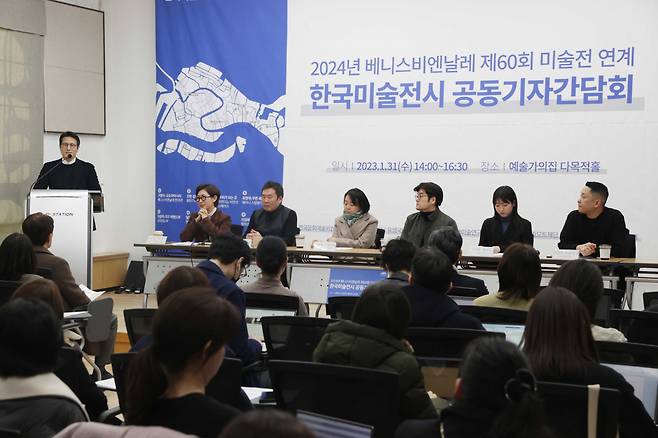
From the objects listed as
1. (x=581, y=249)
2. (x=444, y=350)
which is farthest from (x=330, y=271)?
(x=444, y=350)

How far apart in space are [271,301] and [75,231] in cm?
364

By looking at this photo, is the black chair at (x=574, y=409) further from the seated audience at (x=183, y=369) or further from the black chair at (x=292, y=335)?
the black chair at (x=292, y=335)

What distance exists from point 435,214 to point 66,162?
3.80m

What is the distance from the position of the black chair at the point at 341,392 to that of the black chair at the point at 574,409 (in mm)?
393

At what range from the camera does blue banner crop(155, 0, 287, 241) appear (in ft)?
30.9

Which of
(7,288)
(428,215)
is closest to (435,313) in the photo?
(7,288)

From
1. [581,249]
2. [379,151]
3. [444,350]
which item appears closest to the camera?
[444,350]

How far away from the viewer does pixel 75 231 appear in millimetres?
7328

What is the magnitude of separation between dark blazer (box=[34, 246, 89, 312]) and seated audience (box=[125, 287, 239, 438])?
336cm

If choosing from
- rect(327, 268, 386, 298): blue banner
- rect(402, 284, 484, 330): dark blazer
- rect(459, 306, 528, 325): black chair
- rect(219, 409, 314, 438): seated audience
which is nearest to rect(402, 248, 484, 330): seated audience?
rect(402, 284, 484, 330): dark blazer

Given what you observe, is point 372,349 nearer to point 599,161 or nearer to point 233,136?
point 599,161

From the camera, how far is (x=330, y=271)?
7141 millimetres

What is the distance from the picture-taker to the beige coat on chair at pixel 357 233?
7.52 m

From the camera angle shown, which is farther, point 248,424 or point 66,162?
point 66,162
